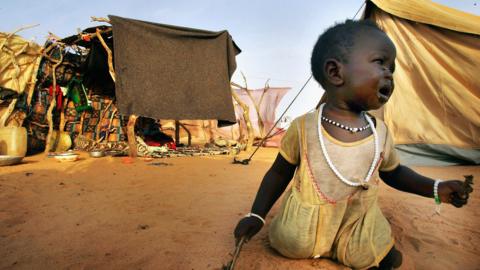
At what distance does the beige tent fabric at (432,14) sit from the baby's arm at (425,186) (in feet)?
11.9

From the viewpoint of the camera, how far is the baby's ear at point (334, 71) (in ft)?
3.52

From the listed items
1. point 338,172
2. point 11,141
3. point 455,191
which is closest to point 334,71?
point 338,172

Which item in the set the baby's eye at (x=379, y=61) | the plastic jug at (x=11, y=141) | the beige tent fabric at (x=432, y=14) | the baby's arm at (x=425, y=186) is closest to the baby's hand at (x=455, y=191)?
the baby's arm at (x=425, y=186)

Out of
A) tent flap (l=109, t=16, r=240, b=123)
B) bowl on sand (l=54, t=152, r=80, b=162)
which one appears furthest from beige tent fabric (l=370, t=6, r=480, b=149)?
bowl on sand (l=54, t=152, r=80, b=162)

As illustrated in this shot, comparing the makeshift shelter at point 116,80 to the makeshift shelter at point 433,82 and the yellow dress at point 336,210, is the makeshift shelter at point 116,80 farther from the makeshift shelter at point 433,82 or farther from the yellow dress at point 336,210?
the yellow dress at point 336,210

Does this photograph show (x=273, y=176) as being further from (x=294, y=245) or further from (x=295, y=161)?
(x=294, y=245)

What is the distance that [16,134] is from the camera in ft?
16.4

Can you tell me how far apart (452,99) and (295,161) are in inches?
149

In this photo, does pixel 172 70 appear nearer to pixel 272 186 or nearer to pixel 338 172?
pixel 272 186

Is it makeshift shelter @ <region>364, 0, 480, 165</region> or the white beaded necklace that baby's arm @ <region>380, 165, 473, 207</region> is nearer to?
the white beaded necklace

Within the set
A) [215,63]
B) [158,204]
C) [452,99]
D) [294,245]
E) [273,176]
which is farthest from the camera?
[215,63]

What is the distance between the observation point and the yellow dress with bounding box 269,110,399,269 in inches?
43.1

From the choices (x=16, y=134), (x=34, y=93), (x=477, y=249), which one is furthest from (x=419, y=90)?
(x=34, y=93)

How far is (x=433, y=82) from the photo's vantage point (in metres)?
3.95
